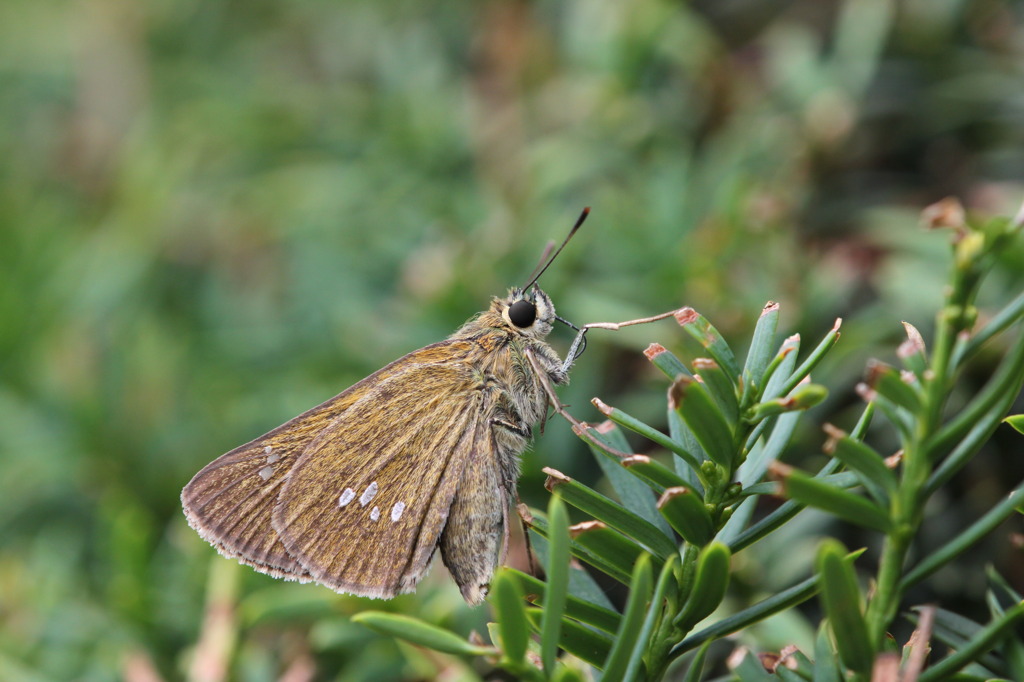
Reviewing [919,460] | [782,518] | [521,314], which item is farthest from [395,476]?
[919,460]

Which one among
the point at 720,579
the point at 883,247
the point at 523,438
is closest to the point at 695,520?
the point at 720,579

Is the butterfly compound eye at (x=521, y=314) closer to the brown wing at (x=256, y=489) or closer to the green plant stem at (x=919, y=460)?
the brown wing at (x=256, y=489)

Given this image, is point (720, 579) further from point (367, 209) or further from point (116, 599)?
point (367, 209)

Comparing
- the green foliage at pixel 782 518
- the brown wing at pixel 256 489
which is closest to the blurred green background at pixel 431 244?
the brown wing at pixel 256 489

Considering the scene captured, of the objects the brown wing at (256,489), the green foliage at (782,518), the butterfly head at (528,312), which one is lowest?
the brown wing at (256,489)

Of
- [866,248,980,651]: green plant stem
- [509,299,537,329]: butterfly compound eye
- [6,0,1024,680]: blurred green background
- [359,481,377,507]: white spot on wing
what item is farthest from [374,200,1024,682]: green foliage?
[509,299,537,329]: butterfly compound eye

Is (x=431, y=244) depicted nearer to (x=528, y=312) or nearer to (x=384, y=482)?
(x=528, y=312)
